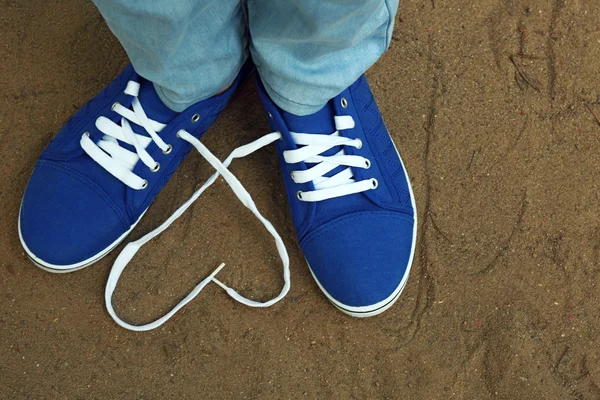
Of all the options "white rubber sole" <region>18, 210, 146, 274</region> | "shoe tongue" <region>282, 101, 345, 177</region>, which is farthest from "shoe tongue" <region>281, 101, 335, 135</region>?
"white rubber sole" <region>18, 210, 146, 274</region>

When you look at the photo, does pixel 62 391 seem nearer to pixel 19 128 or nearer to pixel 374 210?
pixel 19 128

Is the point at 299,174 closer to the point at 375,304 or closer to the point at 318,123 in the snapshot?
the point at 318,123

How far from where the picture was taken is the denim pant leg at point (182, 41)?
0.81 metres

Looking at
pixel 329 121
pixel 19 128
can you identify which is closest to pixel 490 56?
pixel 329 121

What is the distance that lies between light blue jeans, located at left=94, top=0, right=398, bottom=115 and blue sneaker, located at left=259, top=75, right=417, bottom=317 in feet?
0.28

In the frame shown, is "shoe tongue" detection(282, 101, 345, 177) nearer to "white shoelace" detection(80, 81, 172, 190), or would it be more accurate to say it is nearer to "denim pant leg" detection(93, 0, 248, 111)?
"denim pant leg" detection(93, 0, 248, 111)

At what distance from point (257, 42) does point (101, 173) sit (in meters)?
0.48

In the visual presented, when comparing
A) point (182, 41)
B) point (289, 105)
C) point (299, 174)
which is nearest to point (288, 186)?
point (299, 174)

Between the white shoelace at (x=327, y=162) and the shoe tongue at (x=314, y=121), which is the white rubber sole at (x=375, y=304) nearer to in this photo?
the white shoelace at (x=327, y=162)

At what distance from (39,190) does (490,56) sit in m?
1.12

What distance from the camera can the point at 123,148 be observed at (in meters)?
1.24

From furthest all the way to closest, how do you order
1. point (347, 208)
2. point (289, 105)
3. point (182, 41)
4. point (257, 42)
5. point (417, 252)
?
point (417, 252) → point (347, 208) → point (289, 105) → point (257, 42) → point (182, 41)

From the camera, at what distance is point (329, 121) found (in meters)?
1.22

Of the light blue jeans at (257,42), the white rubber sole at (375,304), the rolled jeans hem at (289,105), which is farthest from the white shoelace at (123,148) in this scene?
the white rubber sole at (375,304)
